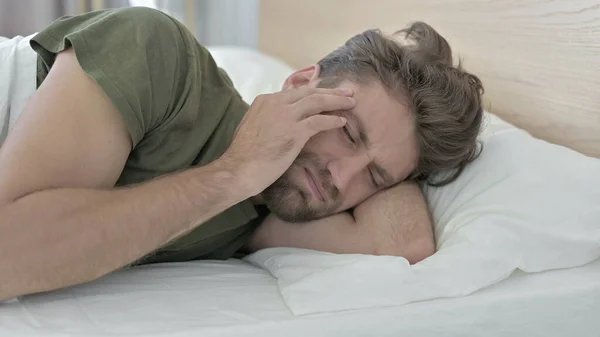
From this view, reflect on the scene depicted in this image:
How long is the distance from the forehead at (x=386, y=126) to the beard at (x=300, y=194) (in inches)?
3.5

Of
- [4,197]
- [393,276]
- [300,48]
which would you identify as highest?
[4,197]

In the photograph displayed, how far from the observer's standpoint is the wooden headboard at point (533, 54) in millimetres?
1109

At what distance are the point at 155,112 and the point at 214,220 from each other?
0.22 m

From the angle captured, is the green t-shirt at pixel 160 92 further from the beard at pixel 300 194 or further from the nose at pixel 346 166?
the nose at pixel 346 166

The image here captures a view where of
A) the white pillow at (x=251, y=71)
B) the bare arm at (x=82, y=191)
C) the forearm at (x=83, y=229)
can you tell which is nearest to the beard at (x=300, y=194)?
the bare arm at (x=82, y=191)

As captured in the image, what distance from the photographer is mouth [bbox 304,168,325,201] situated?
1096 mm

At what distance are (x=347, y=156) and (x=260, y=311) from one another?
14.0 inches

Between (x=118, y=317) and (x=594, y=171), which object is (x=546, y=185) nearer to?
(x=594, y=171)

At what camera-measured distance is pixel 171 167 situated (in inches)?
40.2

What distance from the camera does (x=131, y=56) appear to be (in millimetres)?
935

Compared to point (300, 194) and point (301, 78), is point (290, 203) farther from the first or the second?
point (301, 78)

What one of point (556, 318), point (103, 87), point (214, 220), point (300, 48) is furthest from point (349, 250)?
point (300, 48)

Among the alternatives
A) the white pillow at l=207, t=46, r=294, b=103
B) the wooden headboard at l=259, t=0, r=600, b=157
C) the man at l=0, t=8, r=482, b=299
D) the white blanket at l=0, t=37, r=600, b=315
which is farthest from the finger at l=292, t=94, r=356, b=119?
the white pillow at l=207, t=46, r=294, b=103

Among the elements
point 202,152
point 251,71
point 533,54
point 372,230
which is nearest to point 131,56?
point 202,152
